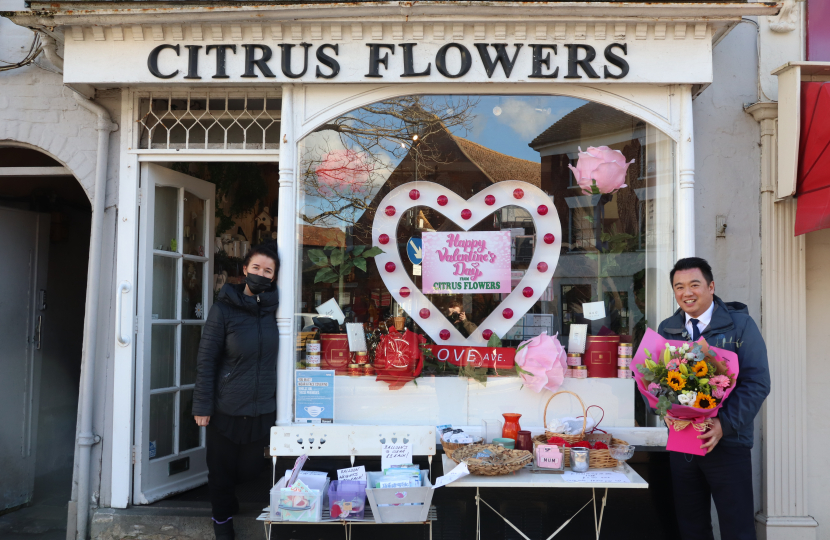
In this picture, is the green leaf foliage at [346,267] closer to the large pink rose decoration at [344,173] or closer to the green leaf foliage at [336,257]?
the green leaf foliage at [336,257]

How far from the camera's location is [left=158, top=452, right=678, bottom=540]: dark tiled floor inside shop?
409cm

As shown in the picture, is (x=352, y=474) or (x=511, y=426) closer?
(x=352, y=474)

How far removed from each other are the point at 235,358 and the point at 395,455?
125 cm

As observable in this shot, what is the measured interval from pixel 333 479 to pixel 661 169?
10.5ft

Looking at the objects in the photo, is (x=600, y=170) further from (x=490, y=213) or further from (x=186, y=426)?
(x=186, y=426)

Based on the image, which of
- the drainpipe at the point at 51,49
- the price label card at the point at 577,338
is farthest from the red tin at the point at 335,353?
the drainpipe at the point at 51,49

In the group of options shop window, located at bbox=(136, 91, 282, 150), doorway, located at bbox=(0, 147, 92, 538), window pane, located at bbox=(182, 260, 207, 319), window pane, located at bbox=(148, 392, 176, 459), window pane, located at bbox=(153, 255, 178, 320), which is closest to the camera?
shop window, located at bbox=(136, 91, 282, 150)

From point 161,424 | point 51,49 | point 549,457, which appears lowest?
point 161,424

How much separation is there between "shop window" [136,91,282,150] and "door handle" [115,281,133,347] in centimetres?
109

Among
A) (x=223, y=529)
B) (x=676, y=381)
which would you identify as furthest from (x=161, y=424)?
(x=676, y=381)

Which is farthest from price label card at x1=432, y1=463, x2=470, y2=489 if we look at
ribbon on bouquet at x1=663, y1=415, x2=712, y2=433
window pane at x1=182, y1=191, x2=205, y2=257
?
window pane at x1=182, y1=191, x2=205, y2=257

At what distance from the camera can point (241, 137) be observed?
15.8ft

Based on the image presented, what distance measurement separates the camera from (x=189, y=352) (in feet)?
17.5

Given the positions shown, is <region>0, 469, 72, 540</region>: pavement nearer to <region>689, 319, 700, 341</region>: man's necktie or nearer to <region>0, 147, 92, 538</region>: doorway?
<region>0, 147, 92, 538</region>: doorway
